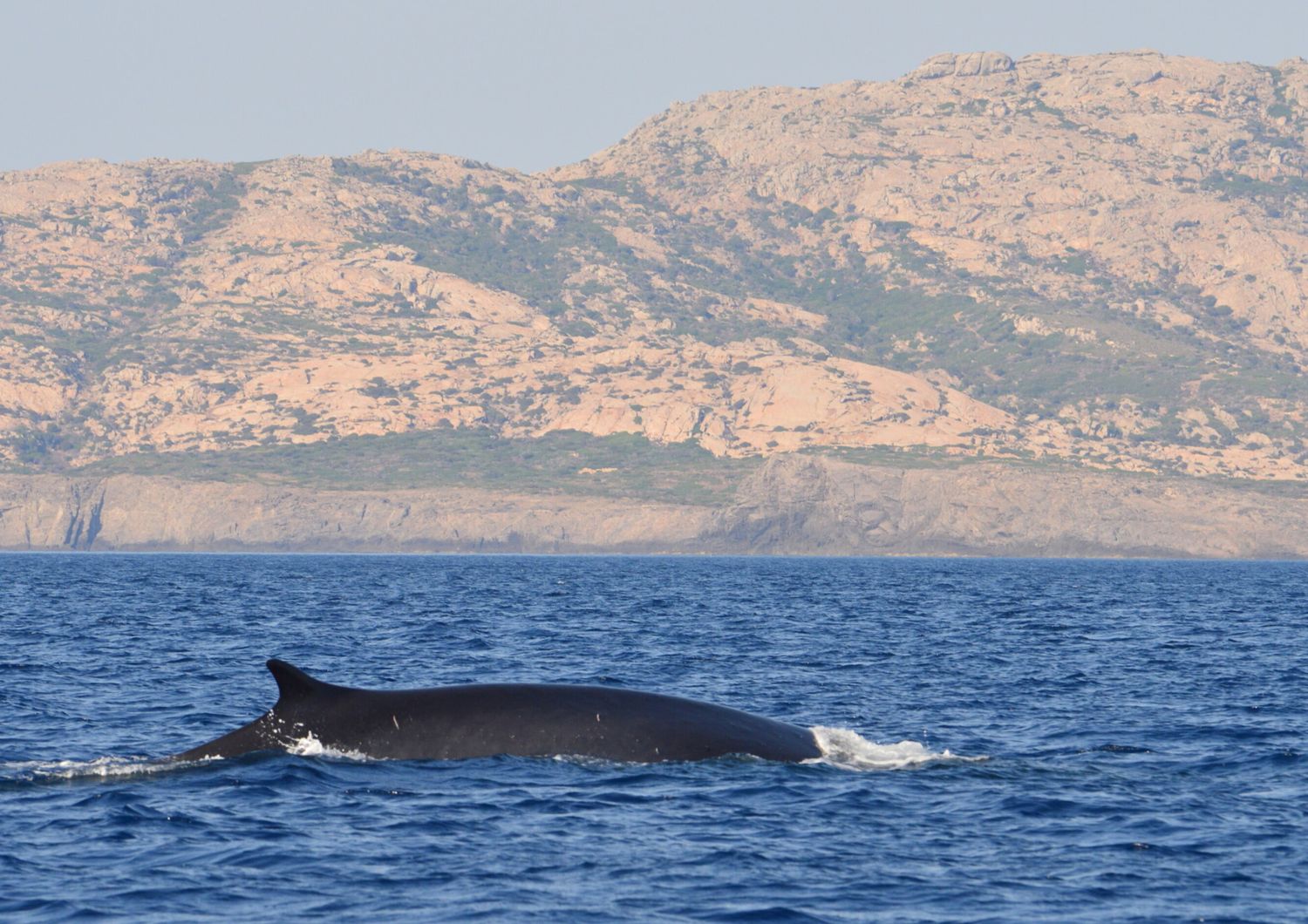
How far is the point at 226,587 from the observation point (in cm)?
10925

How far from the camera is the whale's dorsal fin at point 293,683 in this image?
21.8 meters

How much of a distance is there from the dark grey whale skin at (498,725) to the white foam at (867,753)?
104cm

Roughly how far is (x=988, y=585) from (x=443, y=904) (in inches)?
4370

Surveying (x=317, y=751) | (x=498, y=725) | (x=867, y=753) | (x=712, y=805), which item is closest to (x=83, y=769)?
(x=317, y=751)

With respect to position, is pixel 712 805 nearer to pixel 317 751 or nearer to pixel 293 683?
pixel 317 751

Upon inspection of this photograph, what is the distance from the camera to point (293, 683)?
22359mm

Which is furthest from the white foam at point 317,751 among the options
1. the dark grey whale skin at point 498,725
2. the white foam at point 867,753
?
the white foam at point 867,753

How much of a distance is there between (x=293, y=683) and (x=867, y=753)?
8606mm

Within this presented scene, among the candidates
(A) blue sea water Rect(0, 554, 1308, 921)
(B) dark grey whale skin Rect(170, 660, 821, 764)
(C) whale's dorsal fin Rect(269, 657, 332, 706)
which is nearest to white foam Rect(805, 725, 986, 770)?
(A) blue sea water Rect(0, 554, 1308, 921)

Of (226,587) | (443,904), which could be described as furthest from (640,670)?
(226,587)

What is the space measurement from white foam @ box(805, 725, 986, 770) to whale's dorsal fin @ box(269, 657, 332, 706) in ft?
22.7

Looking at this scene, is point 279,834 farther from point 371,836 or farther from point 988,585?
point 988,585

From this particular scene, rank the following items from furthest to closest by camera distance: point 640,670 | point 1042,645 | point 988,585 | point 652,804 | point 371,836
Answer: point 988,585 → point 1042,645 → point 640,670 → point 652,804 → point 371,836

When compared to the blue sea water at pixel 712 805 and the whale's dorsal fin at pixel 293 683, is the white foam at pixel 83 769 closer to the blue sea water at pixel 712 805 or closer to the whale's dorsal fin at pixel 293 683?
the blue sea water at pixel 712 805
